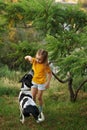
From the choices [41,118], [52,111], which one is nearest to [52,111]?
[52,111]

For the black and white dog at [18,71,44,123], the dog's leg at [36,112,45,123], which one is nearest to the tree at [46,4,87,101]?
the black and white dog at [18,71,44,123]

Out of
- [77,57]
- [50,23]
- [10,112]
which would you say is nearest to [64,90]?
[10,112]

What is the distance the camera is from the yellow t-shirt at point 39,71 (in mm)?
8024

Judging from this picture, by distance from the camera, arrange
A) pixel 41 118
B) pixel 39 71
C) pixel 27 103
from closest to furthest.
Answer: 1. pixel 27 103
2. pixel 39 71
3. pixel 41 118

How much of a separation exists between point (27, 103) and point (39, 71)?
700mm

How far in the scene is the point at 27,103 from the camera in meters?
7.82

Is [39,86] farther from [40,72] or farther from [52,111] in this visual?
[52,111]

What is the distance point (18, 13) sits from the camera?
30.1 feet

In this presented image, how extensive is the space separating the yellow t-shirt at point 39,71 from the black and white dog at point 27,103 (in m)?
0.14

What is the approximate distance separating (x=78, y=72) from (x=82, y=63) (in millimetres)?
253

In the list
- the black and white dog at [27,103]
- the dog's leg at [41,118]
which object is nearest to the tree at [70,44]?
the black and white dog at [27,103]

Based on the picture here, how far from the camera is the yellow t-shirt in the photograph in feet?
26.3

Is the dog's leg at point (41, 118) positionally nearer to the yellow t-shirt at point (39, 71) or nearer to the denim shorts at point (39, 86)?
the denim shorts at point (39, 86)

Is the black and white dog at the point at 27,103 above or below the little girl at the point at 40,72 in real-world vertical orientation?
below
